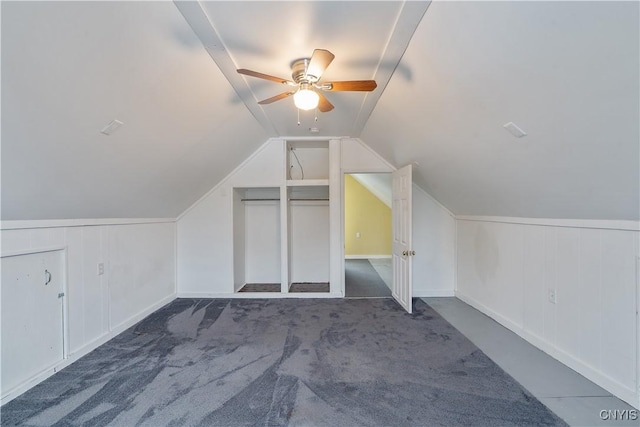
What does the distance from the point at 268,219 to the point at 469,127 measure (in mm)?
3508

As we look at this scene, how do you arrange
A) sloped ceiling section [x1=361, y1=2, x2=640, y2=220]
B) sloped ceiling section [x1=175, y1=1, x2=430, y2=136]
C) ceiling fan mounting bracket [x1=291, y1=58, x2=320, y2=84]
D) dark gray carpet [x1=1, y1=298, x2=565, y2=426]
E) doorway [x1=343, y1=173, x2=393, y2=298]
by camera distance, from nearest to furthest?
sloped ceiling section [x1=361, y1=2, x2=640, y2=220]
sloped ceiling section [x1=175, y1=1, x2=430, y2=136]
dark gray carpet [x1=1, y1=298, x2=565, y2=426]
ceiling fan mounting bracket [x1=291, y1=58, x2=320, y2=84]
doorway [x1=343, y1=173, x2=393, y2=298]

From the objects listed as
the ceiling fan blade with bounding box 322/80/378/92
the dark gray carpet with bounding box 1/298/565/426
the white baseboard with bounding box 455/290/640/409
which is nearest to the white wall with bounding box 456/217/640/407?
the white baseboard with bounding box 455/290/640/409

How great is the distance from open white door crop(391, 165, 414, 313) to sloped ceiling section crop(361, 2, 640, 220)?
3.28 ft

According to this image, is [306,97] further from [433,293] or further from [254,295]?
[433,293]

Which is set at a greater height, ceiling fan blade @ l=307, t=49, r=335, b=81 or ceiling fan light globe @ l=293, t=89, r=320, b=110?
ceiling fan blade @ l=307, t=49, r=335, b=81

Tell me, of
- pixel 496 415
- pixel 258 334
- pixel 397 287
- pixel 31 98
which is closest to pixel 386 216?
pixel 397 287

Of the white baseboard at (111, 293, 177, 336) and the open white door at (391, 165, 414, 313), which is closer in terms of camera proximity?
the white baseboard at (111, 293, 177, 336)

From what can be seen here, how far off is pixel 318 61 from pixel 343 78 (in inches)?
28.8

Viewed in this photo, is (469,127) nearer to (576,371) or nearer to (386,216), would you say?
(576,371)

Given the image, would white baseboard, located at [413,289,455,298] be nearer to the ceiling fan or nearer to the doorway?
the doorway

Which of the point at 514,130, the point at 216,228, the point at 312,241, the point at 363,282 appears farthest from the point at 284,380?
the point at 363,282

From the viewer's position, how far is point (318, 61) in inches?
67.1

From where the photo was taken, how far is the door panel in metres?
1.99

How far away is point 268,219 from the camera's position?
485 centimetres
